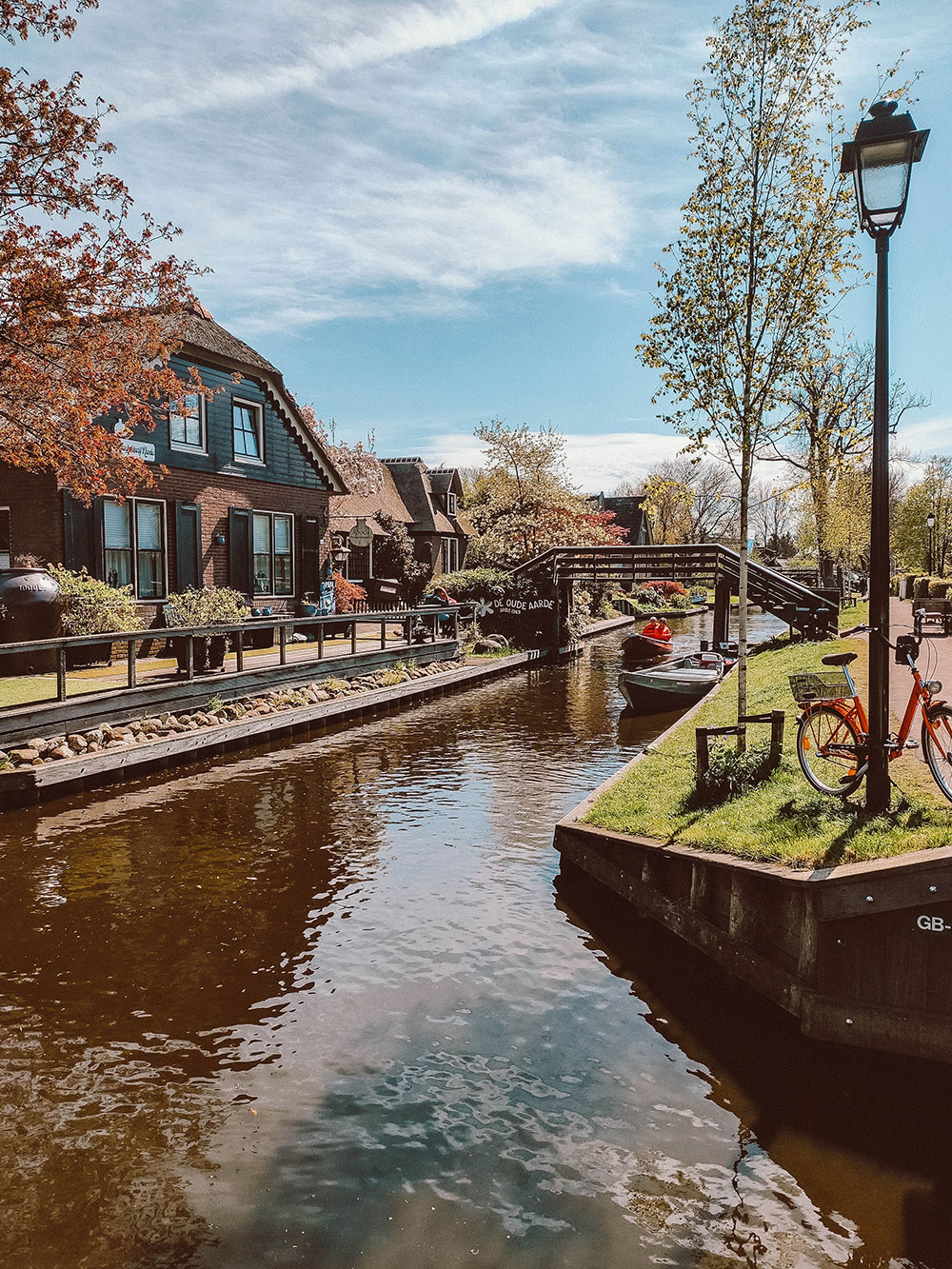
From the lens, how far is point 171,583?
2100 cm

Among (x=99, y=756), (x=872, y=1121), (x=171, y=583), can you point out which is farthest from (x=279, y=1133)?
(x=171, y=583)

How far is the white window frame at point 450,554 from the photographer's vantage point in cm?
5034

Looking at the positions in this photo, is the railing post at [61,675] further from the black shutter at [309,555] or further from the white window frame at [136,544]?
the black shutter at [309,555]

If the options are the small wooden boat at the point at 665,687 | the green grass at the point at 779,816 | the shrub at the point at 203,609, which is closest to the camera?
the green grass at the point at 779,816

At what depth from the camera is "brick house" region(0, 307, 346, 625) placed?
18328 millimetres

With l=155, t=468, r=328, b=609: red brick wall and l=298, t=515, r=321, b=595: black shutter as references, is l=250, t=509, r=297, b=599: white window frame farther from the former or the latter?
l=298, t=515, r=321, b=595: black shutter

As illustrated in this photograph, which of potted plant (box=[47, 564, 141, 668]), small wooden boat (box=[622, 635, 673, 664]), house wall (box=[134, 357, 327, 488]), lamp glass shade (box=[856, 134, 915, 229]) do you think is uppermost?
house wall (box=[134, 357, 327, 488])

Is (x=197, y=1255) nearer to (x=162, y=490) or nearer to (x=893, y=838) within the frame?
(x=893, y=838)

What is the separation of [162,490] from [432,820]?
43.5 ft

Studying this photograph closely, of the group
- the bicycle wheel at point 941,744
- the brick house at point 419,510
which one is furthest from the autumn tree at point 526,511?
the bicycle wheel at point 941,744

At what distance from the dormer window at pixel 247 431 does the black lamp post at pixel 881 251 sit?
1938 centimetres

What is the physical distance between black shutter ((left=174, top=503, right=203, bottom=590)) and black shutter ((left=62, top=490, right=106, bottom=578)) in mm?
2268

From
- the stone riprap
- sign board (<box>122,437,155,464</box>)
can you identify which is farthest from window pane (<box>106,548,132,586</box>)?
the stone riprap

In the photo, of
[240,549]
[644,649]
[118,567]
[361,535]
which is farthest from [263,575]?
[644,649]
